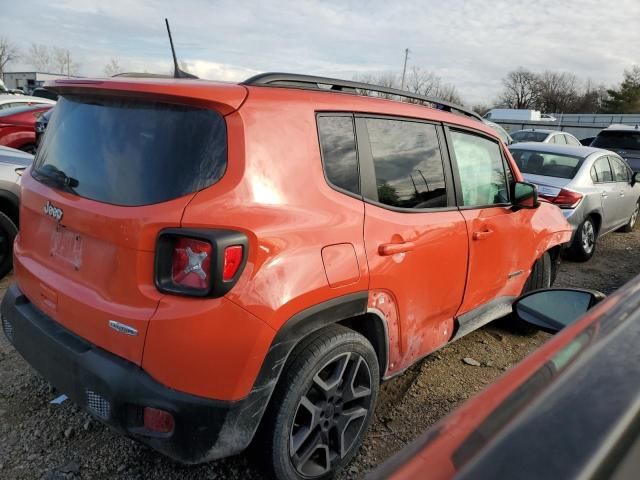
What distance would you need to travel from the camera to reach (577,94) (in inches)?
2965

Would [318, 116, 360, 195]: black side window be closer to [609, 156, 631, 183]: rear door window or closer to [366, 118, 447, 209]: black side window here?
[366, 118, 447, 209]: black side window

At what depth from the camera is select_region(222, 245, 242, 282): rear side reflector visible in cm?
184

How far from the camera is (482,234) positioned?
317 cm

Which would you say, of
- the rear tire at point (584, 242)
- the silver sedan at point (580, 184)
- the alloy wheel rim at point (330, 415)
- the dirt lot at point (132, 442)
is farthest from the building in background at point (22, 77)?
the alloy wheel rim at point (330, 415)

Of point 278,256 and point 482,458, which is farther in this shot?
point 278,256

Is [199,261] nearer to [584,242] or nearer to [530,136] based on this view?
[584,242]

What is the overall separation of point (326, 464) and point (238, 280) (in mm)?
1108

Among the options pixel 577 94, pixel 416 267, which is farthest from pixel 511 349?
pixel 577 94

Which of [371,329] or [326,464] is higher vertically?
[371,329]

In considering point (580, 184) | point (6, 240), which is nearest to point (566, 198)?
point (580, 184)

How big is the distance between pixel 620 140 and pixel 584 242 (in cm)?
697

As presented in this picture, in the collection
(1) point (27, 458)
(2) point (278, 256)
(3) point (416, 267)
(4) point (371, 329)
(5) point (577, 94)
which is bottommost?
(1) point (27, 458)

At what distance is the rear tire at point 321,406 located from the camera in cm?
212

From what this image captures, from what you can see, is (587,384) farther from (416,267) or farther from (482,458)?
(416,267)
